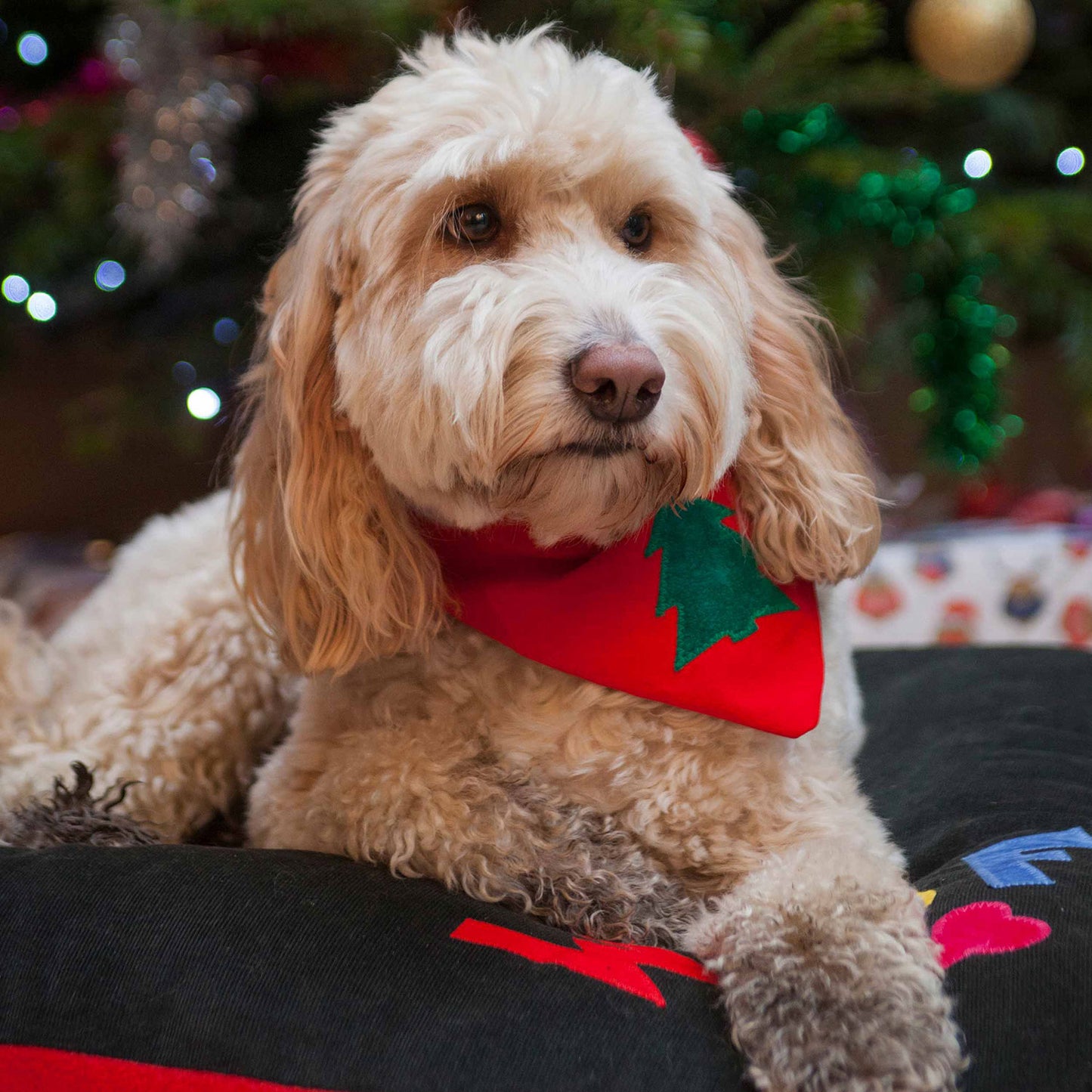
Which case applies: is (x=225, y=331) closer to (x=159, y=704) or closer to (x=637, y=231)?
(x=159, y=704)

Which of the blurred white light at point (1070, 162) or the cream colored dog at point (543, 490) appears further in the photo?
the blurred white light at point (1070, 162)

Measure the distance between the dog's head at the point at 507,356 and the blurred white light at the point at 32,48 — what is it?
5.33 ft

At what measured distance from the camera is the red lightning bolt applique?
924mm

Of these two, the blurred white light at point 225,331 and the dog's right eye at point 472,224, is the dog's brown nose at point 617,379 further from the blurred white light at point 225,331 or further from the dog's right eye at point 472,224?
the blurred white light at point 225,331

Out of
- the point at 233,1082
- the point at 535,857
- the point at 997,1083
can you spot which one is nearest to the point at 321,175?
the point at 535,857

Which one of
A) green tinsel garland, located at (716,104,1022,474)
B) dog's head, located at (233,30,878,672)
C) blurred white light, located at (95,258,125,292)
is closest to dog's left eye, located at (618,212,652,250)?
dog's head, located at (233,30,878,672)

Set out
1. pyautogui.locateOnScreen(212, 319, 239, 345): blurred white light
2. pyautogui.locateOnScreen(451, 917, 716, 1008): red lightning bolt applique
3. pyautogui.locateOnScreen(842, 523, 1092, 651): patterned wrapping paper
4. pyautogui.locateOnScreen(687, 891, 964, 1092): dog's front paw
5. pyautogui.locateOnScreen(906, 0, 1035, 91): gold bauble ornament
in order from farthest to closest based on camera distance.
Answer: pyautogui.locateOnScreen(212, 319, 239, 345): blurred white light → pyautogui.locateOnScreen(842, 523, 1092, 651): patterned wrapping paper → pyautogui.locateOnScreen(906, 0, 1035, 91): gold bauble ornament → pyautogui.locateOnScreen(451, 917, 716, 1008): red lightning bolt applique → pyautogui.locateOnScreen(687, 891, 964, 1092): dog's front paw

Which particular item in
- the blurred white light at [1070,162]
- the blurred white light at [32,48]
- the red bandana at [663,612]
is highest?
the blurred white light at [32,48]

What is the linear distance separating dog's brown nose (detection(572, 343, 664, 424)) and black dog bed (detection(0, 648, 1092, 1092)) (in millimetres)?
477

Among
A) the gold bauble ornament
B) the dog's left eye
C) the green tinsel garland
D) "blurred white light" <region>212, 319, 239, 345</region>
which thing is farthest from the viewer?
→ "blurred white light" <region>212, 319, 239, 345</region>

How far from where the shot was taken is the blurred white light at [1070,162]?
8.65 feet

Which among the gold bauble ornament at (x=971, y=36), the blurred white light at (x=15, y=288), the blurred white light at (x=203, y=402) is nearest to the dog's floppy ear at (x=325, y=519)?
the gold bauble ornament at (x=971, y=36)

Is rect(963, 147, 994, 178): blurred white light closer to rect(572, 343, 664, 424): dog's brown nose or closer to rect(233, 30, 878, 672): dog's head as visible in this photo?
rect(233, 30, 878, 672): dog's head

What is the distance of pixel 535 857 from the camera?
3.52 ft
